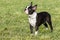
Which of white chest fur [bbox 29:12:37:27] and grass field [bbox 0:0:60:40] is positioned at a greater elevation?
white chest fur [bbox 29:12:37:27]

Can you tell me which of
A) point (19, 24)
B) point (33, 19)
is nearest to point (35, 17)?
point (33, 19)

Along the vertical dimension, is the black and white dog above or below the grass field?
above

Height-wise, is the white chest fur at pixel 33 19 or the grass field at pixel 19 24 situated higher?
the white chest fur at pixel 33 19

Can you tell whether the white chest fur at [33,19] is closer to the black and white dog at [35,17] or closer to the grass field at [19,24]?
the black and white dog at [35,17]

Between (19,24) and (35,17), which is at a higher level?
(35,17)

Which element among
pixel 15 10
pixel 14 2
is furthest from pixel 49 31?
pixel 14 2

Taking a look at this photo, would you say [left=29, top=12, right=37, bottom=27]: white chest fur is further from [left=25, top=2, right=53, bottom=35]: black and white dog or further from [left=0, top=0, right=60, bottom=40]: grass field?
[left=0, top=0, right=60, bottom=40]: grass field

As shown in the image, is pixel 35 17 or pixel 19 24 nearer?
pixel 35 17

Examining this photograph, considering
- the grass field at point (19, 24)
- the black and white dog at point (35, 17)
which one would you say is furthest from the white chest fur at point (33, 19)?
the grass field at point (19, 24)

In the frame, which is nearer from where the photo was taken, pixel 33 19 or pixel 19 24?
pixel 33 19

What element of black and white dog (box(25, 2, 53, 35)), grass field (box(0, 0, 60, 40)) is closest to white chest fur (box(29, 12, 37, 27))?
black and white dog (box(25, 2, 53, 35))

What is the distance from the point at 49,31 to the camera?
29.5 feet

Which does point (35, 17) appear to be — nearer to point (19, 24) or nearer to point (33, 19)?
point (33, 19)

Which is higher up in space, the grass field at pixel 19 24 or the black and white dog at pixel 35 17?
the black and white dog at pixel 35 17
